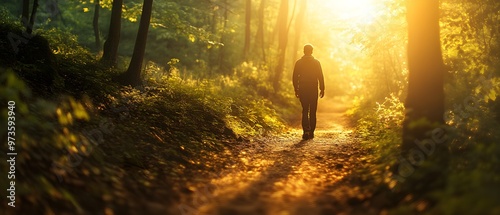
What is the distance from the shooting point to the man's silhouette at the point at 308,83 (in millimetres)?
11141

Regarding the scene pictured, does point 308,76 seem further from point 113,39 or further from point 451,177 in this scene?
point 451,177

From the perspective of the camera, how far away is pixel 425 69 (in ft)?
22.1

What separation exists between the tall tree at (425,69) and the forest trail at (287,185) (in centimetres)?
132

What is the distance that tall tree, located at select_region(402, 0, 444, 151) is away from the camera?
6637 millimetres

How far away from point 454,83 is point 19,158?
505 inches

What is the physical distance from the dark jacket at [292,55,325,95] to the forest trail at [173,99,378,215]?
7.46 ft

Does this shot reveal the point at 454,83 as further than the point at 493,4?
Yes

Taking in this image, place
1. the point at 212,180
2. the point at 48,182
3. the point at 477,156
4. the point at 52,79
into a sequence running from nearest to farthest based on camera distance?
the point at 48,182
the point at 477,156
the point at 212,180
the point at 52,79

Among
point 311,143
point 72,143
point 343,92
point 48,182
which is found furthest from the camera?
point 343,92

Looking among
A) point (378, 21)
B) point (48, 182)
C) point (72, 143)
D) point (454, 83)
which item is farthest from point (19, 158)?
point (378, 21)

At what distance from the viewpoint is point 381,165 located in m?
6.70

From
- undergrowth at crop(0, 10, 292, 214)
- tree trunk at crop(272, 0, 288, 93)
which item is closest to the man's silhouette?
undergrowth at crop(0, 10, 292, 214)

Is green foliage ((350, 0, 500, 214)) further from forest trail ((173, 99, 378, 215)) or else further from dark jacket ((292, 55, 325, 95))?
dark jacket ((292, 55, 325, 95))

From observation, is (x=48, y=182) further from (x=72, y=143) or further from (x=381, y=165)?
(x=381, y=165)
